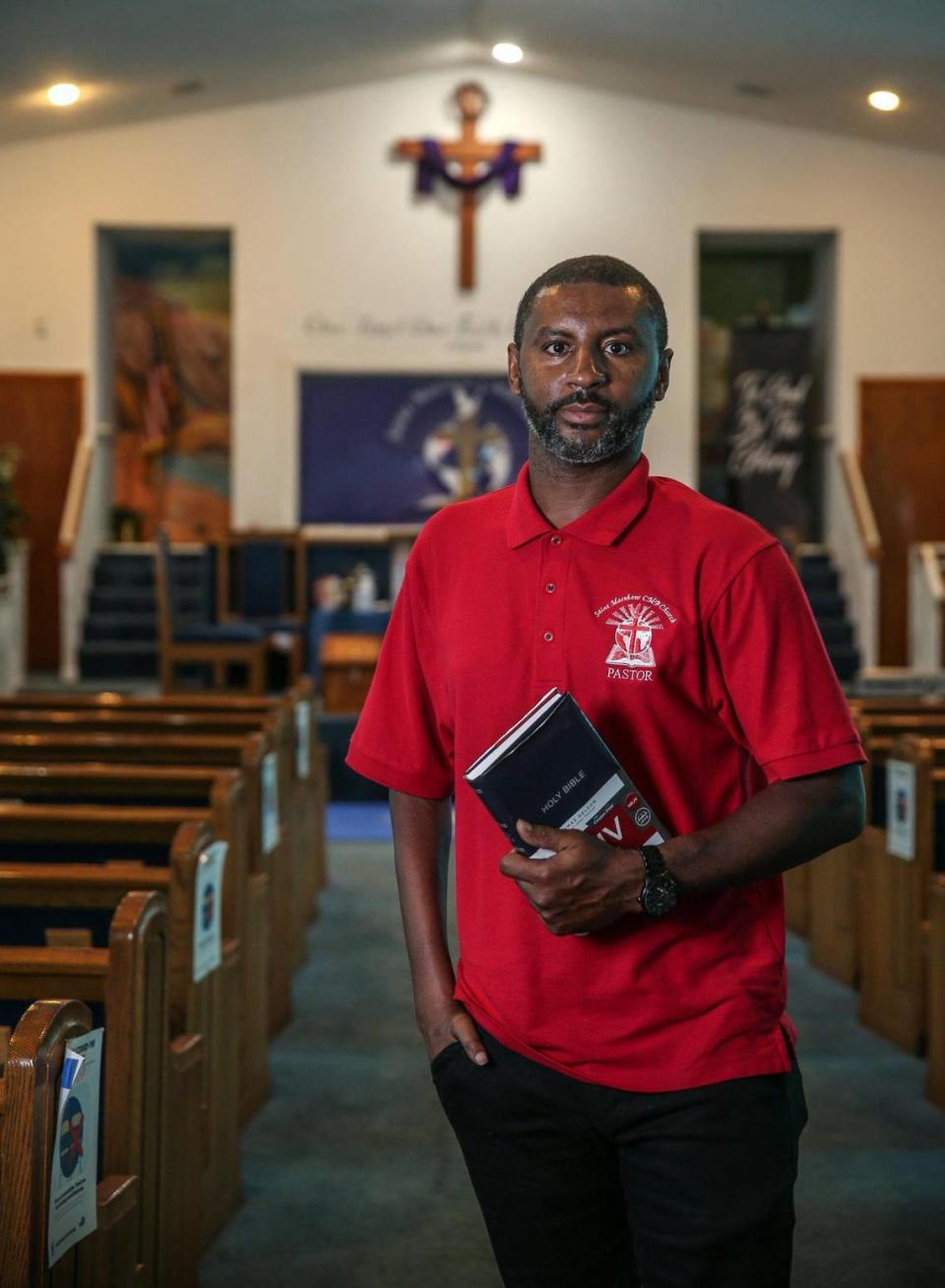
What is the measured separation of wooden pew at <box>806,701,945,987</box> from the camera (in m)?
4.36

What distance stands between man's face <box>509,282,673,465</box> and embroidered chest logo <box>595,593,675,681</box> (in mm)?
145

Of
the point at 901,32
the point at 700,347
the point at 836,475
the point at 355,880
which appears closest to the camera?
the point at 355,880

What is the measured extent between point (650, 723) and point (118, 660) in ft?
31.7

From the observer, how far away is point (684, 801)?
1404 mm

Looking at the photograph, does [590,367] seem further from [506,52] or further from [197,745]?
[506,52]

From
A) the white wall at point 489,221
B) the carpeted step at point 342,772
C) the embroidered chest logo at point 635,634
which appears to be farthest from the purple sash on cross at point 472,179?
the embroidered chest logo at point 635,634

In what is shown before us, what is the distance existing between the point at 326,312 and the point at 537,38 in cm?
237

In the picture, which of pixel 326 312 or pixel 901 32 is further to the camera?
pixel 326 312

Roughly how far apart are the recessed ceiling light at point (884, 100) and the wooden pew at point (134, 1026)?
964cm

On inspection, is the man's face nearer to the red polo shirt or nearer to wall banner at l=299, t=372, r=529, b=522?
the red polo shirt

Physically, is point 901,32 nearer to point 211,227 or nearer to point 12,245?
point 211,227

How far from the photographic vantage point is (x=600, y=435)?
1.43m

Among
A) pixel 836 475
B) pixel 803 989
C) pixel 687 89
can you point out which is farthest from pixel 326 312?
pixel 803 989

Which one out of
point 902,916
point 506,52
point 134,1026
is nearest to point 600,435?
point 134,1026
